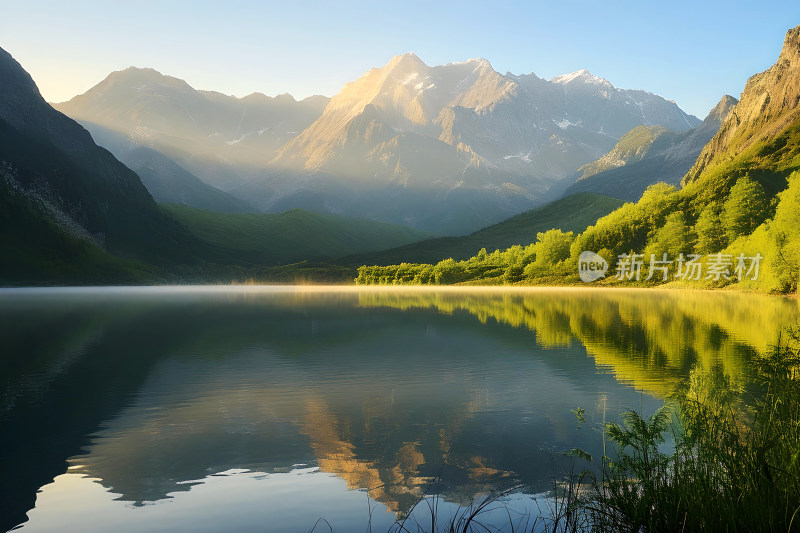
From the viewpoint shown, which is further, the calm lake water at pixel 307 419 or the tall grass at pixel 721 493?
the calm lake water at pixel 307 419

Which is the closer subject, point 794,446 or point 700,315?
point 794,446

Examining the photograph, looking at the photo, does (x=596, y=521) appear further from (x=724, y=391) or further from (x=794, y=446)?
(x=724, y=391)

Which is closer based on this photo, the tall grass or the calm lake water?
the tall grass

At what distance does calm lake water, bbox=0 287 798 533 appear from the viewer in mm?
15258

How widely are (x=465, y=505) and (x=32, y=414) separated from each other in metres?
19.4

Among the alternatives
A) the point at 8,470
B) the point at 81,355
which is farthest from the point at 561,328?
the point at 8,470

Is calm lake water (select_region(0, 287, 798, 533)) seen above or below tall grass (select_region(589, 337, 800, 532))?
below

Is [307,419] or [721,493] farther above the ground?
[721,493]

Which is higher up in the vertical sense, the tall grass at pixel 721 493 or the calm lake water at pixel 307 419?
the tall grass at pixel 721 493

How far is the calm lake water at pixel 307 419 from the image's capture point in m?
15.3

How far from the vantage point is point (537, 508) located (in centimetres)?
1452

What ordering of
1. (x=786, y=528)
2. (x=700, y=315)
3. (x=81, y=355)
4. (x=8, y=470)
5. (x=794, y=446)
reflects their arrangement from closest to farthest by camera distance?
(x=786, y=528) < (x=794, y=446) < (x=8, y=470) < (x=81, y=355) < (x=700, y=315)

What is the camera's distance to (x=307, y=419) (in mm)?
24109

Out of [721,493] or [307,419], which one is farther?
[307,419]
